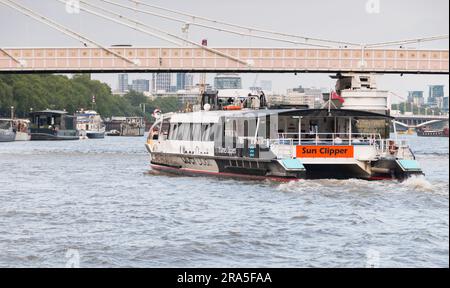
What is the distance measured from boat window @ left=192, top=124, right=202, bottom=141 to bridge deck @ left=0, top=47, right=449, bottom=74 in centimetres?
4530

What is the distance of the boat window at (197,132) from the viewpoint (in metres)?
47.3

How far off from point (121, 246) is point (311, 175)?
18.4 meters

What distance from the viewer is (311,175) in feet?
131

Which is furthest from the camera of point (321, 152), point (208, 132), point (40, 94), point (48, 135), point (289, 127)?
point (40, 94)

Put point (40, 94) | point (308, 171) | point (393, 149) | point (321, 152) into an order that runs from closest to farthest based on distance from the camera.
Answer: point (321, 152) → point (308, 171) → point (393, 149) → point (40, 94)

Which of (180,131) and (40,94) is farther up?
(40,94)

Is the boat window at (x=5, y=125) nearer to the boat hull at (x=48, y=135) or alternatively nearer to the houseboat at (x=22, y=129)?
the houseboat at (x=22, y=129)

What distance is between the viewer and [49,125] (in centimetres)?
14262

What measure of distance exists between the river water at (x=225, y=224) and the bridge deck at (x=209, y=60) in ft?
168

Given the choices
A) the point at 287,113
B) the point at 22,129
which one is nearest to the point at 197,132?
the point at 287,113

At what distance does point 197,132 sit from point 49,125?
97.7 metres

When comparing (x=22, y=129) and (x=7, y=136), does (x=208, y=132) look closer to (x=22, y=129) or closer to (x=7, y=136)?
(x=7, y=136)

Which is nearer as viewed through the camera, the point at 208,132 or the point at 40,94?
the point at 208,132
